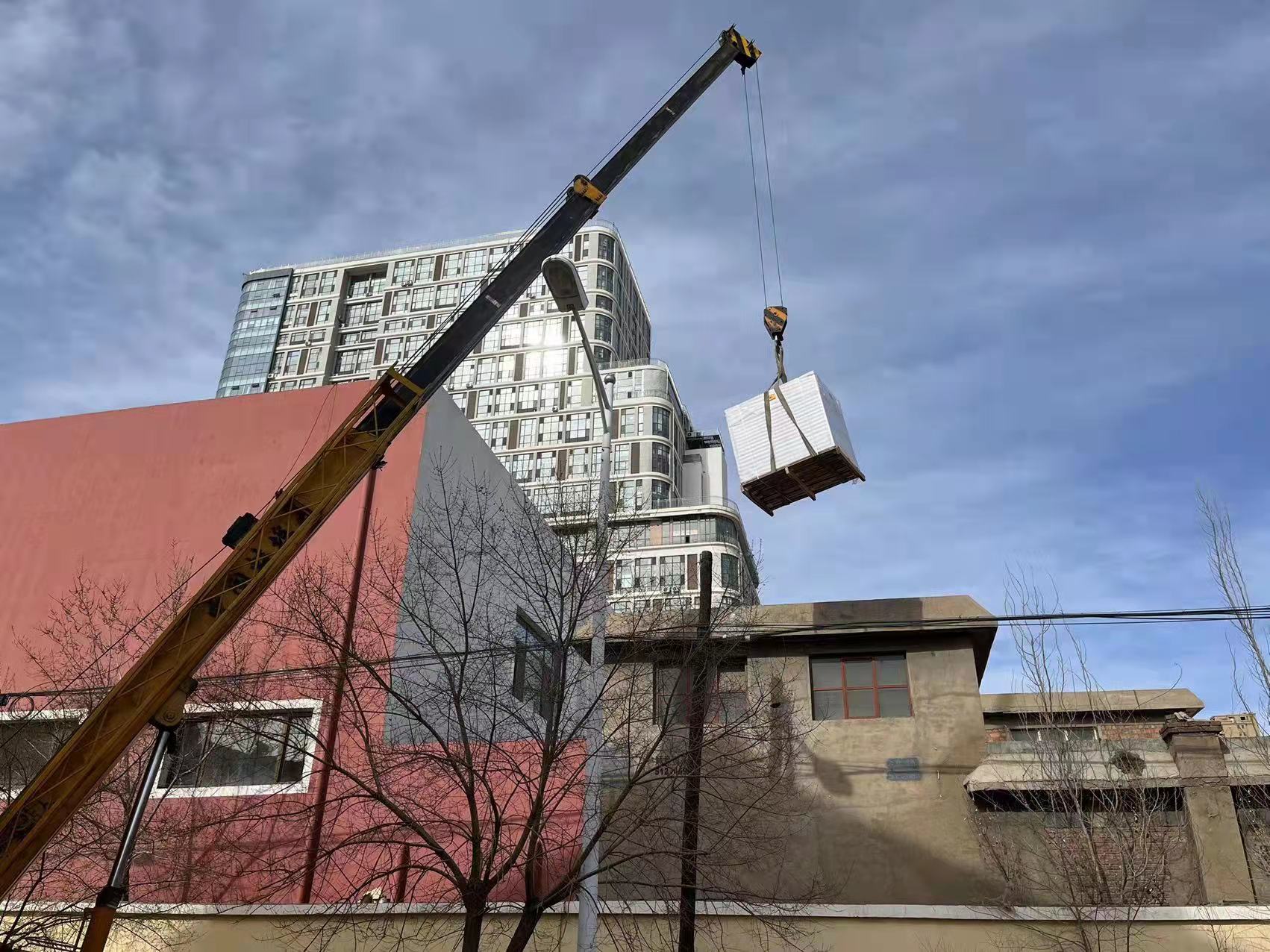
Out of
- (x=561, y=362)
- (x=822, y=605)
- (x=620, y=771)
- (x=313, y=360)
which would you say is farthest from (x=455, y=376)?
(x=620, y=771)

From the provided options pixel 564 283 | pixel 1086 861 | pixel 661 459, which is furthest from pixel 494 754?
pixel 661 459

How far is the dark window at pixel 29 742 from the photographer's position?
16.5 metres

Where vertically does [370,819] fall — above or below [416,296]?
below

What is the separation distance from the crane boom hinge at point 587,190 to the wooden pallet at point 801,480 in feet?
20.7

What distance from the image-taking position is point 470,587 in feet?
63.8

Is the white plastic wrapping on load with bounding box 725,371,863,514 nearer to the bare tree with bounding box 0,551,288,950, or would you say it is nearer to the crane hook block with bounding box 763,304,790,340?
the crane hook block with bounding box 763,304,790,340

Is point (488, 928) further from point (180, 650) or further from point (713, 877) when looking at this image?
point (180, 650)

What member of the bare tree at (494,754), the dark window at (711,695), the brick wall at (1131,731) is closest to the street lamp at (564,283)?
the bare tree at (494,754)

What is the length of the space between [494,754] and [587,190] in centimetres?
1008

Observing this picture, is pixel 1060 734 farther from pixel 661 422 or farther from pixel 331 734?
pixel 661 422

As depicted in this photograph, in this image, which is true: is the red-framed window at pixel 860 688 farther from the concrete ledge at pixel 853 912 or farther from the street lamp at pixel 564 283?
the street lamp at pixel 564 283

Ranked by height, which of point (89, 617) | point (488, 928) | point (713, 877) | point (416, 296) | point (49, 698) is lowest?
point (488, 928)

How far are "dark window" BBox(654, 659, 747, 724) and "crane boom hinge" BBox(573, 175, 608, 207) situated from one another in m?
8.60

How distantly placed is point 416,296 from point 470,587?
66485 millimetres
